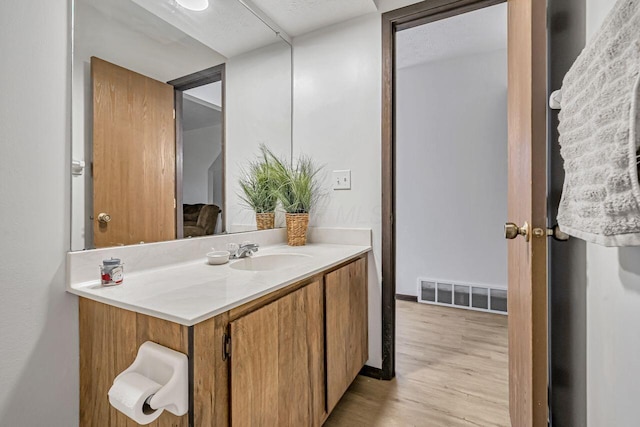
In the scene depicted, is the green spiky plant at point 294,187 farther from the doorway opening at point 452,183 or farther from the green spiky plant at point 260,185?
the doorway opening at point 452,183

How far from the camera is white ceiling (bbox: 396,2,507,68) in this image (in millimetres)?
2252

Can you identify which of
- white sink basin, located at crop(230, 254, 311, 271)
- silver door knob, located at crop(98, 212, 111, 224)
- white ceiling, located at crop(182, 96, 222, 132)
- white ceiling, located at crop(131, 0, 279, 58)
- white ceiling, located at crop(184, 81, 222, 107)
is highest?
white ceiling, located at crop(131, 0, 279, 58)

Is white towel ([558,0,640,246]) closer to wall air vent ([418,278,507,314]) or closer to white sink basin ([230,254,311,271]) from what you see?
white sink basin ([230,254,311,271])

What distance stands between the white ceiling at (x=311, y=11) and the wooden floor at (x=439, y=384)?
213 cm

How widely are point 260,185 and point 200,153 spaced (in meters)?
0.43

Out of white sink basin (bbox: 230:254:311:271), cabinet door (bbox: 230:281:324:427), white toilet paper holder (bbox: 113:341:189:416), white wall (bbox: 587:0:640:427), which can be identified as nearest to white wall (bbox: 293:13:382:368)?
white sink basin (bbox: 230:254:311:271)

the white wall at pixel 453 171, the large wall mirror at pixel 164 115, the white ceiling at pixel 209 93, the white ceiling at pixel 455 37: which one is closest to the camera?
the large wall mirror at pixel 164 115

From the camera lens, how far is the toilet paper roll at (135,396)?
2.24 feet

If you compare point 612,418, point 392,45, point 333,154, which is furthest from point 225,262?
point 392,45

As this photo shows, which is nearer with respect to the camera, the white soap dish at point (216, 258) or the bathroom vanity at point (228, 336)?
the bathroom vanity at point (228, 336)

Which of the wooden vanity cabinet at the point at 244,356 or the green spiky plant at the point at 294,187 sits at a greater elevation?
the green spiky plant at the point at 294,187

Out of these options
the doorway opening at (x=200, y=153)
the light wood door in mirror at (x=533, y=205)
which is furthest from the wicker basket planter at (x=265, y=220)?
the light wood door in mirror at (x=533, y=205)

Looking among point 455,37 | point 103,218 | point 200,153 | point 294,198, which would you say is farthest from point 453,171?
point 103,218

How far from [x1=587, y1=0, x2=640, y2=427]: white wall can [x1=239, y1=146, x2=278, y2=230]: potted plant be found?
1.48 meters
